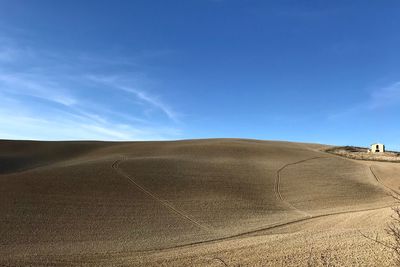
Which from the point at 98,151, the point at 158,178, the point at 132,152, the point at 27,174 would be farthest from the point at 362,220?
the point at 98,151

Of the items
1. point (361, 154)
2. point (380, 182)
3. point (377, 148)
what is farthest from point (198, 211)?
point (377, 148)

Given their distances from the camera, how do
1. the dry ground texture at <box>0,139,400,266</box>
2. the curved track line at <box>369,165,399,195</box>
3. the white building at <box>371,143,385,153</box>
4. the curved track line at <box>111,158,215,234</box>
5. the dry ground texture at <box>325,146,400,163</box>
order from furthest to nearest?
the white building at <box>371,143,385,153</box>
the dry ground texture at <box>325,146,400,163</box>
the curved track line at <box>369,165,399,195</box>
the curved track line at <box>111,158,215,234</box>
the dry ground texture at <box>0,139,400,266</box>

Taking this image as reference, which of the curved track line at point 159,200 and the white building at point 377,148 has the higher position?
the white building at point 377,148

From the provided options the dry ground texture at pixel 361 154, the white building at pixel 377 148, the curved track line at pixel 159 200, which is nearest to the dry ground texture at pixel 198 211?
the curved track line at pixel 159 200

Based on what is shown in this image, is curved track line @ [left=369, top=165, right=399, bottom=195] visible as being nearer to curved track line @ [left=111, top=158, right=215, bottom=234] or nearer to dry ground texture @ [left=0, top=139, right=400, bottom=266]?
dry ground texture @ [left=0, top=139, right=400, bottom=266]

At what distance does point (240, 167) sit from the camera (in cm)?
3622

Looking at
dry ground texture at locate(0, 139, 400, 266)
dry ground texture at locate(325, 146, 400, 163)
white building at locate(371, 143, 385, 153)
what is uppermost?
white building at locate(371, 143, 385, 153)

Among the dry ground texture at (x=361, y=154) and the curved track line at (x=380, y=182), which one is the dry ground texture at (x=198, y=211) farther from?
the dry ground texture at (x=361, y=154)

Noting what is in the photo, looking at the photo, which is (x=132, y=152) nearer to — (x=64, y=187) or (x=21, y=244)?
(x=64, y=187)

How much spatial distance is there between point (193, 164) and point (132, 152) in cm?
1098

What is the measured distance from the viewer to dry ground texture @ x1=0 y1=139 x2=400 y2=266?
14.6 m

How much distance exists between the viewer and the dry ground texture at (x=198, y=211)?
14.6 m

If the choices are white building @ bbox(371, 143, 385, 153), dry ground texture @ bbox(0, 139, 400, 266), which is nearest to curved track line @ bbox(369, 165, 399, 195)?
dry ground texture @ bbox(0, 139, 400, 266)

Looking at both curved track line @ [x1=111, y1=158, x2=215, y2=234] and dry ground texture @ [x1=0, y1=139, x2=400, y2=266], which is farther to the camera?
curved track line @ [x1=111, y1=158, x2=215, y2=234]
